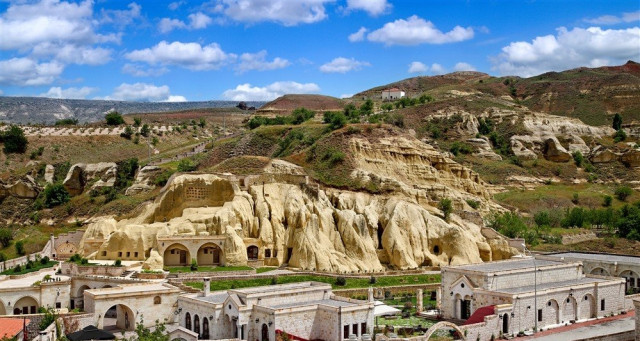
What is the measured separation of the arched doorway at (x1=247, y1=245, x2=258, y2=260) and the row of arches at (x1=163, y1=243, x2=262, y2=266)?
250 centimetres

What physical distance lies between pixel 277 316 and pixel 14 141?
65097mm

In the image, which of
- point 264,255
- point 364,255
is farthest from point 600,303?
point 264,255

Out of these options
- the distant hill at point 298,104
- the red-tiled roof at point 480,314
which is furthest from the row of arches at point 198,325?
the distant hill at point 298,104

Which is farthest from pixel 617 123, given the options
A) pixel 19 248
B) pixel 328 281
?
pixel 19 248

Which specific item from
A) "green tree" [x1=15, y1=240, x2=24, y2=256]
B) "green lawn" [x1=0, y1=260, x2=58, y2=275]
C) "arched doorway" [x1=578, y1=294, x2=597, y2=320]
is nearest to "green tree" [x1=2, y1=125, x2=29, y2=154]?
"green tree" [x1=15, y1=240, x2=24, y2=256]

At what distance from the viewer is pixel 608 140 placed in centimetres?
11475

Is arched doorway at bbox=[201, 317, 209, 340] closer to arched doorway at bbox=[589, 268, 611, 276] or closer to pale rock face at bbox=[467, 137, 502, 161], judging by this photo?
arched doorway at bbox=[589, 268, 611, 276]

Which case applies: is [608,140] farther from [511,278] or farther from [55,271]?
[55,271]

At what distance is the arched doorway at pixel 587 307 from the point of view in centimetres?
4819

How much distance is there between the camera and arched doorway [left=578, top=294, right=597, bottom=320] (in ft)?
158

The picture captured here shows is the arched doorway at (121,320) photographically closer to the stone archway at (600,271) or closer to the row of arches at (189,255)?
the row of arches at (189,255)

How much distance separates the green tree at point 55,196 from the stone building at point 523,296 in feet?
136

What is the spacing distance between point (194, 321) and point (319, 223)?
17.1m

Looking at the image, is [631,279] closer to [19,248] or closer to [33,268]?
[33,268]
